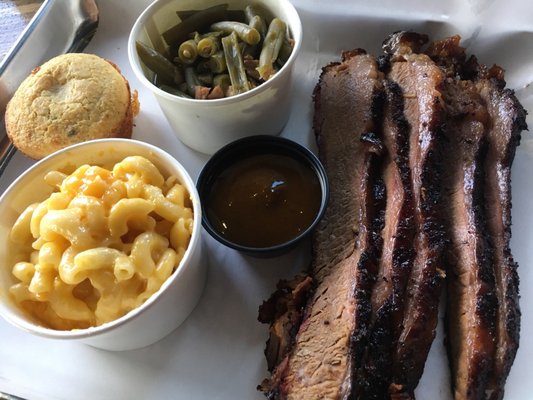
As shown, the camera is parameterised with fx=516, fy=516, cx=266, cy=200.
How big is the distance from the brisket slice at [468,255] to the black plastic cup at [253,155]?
472 mm

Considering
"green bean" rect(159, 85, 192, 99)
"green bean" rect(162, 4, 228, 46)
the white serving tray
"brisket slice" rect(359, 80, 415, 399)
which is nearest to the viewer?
"brisket slice" rect(359, 80, 415, 399)

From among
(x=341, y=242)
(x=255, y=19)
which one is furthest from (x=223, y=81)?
(x=341, y=242)

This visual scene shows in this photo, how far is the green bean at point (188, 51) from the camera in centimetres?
216

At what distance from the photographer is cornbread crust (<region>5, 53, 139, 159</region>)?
2.10 meters

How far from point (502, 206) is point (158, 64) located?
4.75 feet

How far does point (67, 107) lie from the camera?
212 cm

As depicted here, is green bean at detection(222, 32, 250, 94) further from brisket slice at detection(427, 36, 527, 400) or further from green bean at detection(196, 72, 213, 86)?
brisket slice at detection(427, 36, 527, 400)

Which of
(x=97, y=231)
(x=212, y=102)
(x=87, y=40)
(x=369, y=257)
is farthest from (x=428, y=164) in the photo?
(x=87, y=40)

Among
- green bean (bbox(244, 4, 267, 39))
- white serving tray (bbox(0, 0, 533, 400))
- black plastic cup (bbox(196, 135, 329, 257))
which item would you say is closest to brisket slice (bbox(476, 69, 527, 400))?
white serving tray (bbox(0, 0, 533, 400))

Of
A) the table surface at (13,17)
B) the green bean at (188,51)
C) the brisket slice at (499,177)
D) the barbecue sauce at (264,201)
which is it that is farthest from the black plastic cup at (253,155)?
the table surface at (13,17)

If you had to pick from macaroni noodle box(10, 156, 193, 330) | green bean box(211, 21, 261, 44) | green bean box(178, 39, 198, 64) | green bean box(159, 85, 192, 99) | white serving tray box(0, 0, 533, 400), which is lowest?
white serving tray box(0, 0, 533, 400)

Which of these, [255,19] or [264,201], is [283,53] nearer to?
[255,19]

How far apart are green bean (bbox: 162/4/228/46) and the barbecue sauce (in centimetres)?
68

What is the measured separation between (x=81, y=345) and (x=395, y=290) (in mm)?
1137
